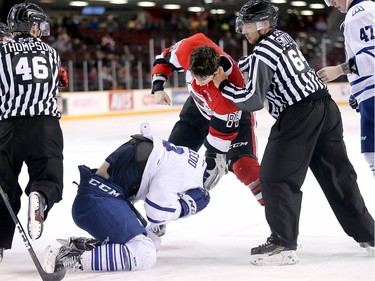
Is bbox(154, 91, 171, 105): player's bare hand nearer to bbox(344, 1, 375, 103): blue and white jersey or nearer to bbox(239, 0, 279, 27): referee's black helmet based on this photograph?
bbox(239, 0, 279, 27): referee's black helmet

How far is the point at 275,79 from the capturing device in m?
3.46

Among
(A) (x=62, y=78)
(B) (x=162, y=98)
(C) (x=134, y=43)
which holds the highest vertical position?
(A) (x=62, y=78)

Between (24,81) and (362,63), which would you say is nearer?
(362,63)

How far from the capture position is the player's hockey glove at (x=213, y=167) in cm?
400

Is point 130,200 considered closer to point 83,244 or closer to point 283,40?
point 83,244

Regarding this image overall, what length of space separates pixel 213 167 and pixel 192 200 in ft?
1.84

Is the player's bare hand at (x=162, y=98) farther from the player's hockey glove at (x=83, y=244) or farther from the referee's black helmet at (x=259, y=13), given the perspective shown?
the player's hockey glove at (x=83, y=244)

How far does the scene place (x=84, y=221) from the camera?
11.1 ft

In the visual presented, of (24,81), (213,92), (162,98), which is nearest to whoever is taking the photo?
(24,81)

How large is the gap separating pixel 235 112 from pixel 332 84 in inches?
529

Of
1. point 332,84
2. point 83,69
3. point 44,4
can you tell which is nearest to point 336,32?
point 332,84

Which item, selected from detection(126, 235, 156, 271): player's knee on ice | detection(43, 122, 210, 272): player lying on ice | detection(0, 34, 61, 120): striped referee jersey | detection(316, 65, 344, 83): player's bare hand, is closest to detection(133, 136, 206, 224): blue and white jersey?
detection(43, 122, 210, 272): player lying on ice

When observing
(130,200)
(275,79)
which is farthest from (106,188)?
(275,79)

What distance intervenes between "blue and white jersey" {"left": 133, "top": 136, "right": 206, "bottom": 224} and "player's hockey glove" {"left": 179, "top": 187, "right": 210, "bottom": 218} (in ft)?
0.08
